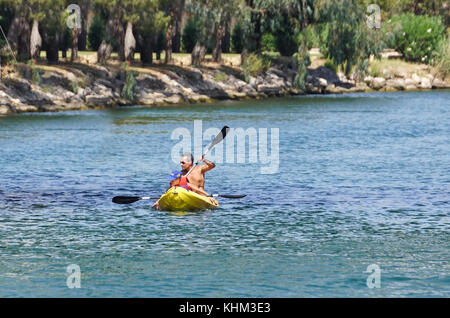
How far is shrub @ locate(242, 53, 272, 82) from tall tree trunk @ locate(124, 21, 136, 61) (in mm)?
13024

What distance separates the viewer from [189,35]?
74562mm

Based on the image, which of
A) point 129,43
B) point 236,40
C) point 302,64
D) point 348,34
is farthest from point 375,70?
point 129,43

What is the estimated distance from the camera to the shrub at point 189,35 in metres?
73.2

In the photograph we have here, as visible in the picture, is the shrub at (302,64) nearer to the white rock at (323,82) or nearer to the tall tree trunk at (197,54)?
the white rock at (323,82)

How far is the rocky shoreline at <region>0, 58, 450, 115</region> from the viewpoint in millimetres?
55000

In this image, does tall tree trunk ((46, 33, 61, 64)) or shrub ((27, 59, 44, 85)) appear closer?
shrub ((27, 59, 44, 85))

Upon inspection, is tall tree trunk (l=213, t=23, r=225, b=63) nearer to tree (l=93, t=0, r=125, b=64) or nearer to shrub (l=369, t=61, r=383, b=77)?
tree (l=93, t=0, r=125, b=64)

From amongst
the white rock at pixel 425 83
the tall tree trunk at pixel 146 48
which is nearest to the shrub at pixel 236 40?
the tall tree trunk at pixel 146 48

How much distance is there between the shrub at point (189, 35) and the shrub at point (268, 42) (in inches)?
275

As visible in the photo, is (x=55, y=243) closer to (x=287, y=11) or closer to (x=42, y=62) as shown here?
(x=42, y=62)

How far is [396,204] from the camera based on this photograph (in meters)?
24.8

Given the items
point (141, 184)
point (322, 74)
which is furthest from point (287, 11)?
point (141, 184)

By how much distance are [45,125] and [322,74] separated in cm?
3555

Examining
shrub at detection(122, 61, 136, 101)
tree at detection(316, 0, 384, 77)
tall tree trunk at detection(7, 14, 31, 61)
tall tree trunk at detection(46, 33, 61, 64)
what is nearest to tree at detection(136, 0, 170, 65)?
shrub at detection(122, 61, 136, 101)
